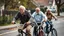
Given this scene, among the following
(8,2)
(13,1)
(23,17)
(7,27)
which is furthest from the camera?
(13,1)

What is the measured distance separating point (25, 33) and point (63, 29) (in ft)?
7.06

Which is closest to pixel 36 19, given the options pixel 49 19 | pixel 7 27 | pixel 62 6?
pixel 49 19

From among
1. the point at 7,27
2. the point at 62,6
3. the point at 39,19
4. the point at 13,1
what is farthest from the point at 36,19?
the point at 13,1

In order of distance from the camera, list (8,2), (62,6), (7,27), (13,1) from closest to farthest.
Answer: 1. (62,6)
2. (7,27)
3. (8,2)
4. (13,1)

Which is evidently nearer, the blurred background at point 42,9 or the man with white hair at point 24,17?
the man with white hair at point 24,17

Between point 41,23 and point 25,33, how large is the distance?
0.43m

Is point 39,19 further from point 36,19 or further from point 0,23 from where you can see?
point 0,23

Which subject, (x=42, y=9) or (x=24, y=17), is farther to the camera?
(x=42, y=9)

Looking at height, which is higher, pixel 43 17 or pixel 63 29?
pixel 43 17

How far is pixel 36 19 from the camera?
3.49 metres

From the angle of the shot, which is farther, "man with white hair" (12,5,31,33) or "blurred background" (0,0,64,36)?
"blurred background" (0,0,64,36)

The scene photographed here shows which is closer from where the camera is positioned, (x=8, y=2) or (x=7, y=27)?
(x=7, y=27)

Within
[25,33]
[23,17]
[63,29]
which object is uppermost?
[23,17]

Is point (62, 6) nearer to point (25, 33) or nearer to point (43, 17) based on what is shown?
point (43, 17)
